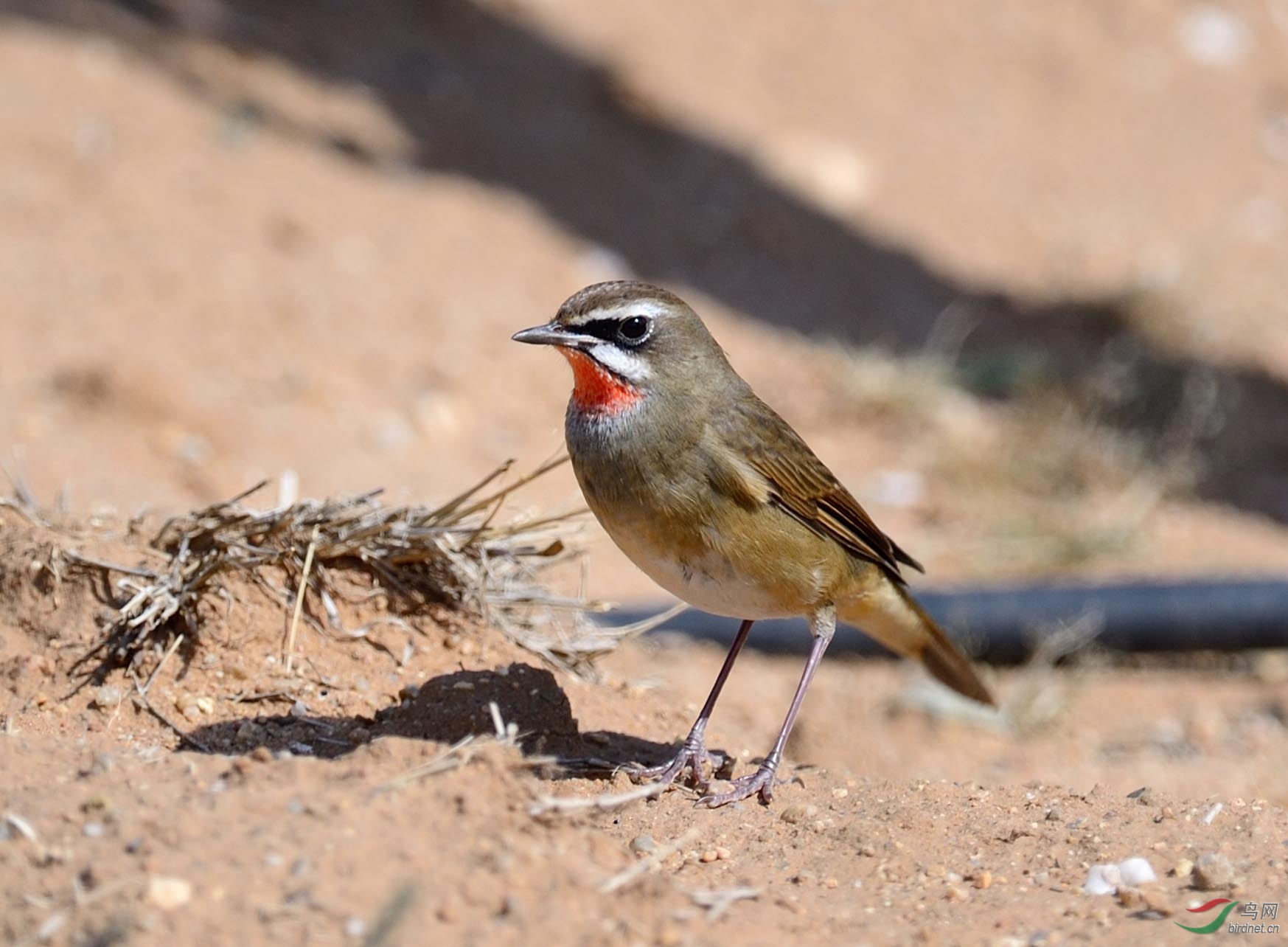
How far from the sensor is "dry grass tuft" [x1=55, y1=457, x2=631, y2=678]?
5.34 metres

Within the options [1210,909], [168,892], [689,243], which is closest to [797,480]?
[1210,909]

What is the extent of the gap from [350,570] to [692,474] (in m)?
1.51

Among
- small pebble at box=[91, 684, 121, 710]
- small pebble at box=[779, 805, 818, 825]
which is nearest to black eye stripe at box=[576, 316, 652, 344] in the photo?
small pebble at box=[779, 805, 818, 825]

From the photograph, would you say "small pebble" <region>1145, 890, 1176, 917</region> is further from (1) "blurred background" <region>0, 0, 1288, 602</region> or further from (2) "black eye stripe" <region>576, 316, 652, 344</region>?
(1) "blurred background" <region>0, 0, 1288, 602</region>

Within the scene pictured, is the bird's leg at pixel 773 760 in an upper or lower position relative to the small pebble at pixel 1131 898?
lower

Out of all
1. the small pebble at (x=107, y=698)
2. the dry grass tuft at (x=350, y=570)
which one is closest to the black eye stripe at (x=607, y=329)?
the dry grass tuft at (x=350, y=570)

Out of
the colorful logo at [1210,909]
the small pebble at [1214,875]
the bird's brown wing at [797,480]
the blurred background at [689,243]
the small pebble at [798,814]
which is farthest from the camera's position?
the blurred background at [689,243]

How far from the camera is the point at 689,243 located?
1348 centimetres

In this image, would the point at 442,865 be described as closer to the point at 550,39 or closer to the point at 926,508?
the point at 926,508

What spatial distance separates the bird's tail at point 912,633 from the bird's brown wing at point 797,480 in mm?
200

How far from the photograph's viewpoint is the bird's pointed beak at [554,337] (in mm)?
5020

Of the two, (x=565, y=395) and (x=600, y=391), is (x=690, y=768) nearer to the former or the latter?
(x=600, y=391)

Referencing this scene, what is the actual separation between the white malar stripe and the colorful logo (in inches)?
94.1

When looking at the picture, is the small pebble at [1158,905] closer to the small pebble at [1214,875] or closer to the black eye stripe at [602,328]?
the small pebble at [1214,875]
